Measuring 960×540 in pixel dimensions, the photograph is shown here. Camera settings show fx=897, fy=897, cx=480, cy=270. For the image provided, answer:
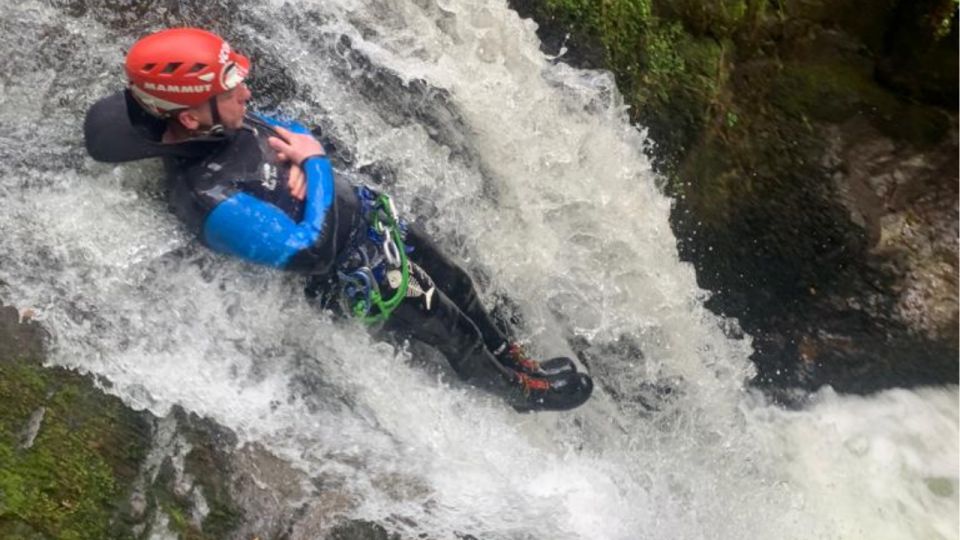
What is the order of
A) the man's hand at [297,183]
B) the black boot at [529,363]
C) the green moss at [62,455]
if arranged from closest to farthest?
the green moss at [62,455] → the man's hand at [297,183] → the black boot at [529,363]

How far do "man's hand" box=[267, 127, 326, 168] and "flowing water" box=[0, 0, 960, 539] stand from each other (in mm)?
254

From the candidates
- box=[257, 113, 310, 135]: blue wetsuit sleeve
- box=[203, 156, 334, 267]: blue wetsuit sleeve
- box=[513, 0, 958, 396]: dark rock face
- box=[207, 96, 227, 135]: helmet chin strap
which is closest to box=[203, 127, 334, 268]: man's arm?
box=[203, 156, 334, 267]: blue wetsuit sleeve

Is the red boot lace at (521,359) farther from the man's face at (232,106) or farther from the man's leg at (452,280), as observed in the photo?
the man's face at (232,106)

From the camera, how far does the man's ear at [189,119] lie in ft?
11.1

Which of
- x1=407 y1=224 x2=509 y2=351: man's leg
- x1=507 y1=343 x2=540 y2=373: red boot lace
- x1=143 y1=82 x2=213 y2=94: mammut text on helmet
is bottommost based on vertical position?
x1=507 y1=343 x2=540 y2=373: red boot lace

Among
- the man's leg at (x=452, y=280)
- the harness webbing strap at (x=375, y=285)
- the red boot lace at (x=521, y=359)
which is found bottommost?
the red boot lace at (x=521, y=359)

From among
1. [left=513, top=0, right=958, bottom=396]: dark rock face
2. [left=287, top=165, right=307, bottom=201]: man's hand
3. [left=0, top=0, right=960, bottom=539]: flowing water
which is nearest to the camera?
[left=287, top=165, right=307, bottom=201]: man's hand

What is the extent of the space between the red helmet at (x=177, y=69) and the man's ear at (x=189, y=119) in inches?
1.3

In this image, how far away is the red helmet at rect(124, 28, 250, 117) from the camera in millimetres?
3229

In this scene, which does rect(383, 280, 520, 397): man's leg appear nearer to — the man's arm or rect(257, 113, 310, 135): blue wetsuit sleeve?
the man's arm

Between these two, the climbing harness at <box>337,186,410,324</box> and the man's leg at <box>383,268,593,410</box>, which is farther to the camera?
the man's leg at <box>383,268,593,410</box>

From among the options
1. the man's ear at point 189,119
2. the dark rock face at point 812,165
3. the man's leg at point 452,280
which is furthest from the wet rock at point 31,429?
the dark rock face at point 812,165

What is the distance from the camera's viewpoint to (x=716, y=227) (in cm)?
541

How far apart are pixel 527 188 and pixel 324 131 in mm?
1136
